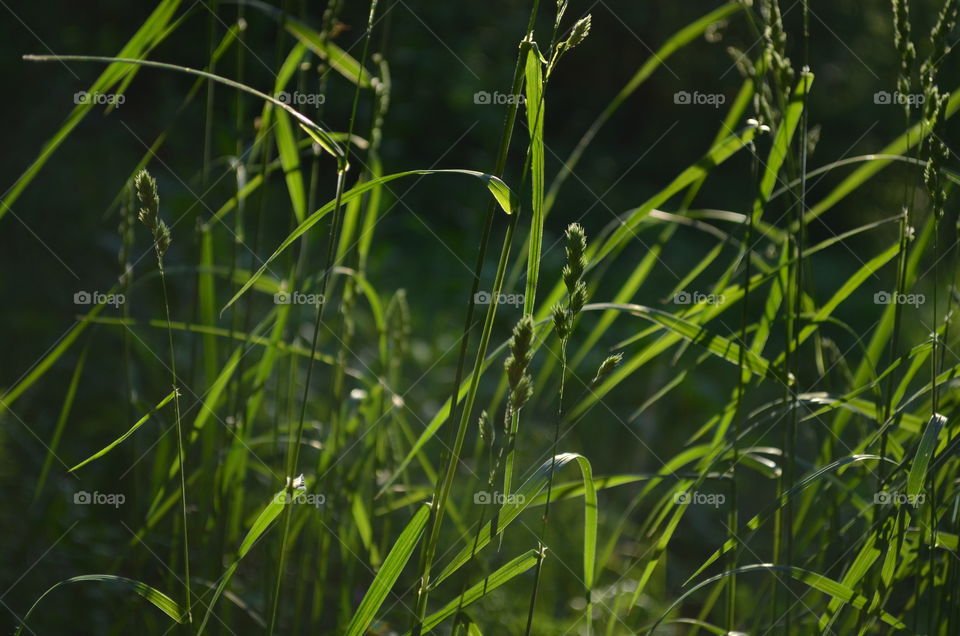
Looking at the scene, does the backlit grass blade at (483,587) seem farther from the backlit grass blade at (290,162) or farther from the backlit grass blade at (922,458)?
the backlit grass blade at (290,162)

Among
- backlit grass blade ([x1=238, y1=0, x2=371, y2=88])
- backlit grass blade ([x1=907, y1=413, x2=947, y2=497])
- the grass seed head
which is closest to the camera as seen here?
the grass seed head

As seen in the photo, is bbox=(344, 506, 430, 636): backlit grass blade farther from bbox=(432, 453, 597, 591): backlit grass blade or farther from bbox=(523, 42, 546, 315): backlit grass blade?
bbox=(523, 42, 546, 315): backlit grass blade

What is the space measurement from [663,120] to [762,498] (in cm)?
285

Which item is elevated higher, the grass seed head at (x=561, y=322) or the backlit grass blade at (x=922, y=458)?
the grass seed head at (x=561, y=322)

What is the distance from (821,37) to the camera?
485 centimetres

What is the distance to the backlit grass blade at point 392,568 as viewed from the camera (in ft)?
2.38

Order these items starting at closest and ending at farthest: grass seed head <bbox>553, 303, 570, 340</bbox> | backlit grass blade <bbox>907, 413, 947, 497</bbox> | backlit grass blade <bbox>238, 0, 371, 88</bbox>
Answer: grass seed head <bbox>553, 303, 570, 340</bbox> → backlit grass blade <bbox>907, 413, 947, 497</bbox> → backlit grass blade <bbox>238, 0, 371, 88</bbox>

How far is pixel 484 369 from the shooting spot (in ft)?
3.03

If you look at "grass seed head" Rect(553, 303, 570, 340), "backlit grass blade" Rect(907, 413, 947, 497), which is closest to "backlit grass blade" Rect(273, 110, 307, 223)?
"grass seed head" Rect(553, 303, 570, 340)

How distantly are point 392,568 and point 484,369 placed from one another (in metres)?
0.26

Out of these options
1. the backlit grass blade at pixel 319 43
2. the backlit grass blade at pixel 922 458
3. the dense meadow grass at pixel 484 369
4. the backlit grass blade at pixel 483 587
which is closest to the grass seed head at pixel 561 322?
→ the dense meadow grass at pixel 484 369

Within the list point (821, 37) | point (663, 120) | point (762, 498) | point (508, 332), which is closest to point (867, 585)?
point (762, 498)

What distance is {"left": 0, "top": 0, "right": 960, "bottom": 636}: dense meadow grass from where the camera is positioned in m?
0.78

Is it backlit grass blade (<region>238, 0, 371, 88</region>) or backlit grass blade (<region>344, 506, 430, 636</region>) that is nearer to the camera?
backlit grass blade (<region>344, 506, 430, 636</region>)
